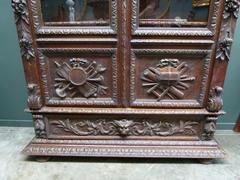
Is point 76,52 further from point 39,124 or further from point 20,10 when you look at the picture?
point 39,124

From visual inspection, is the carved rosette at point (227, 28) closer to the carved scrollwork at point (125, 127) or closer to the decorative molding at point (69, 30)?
the carved scrollwork at point (125, 127)

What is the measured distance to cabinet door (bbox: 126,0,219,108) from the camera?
105cm

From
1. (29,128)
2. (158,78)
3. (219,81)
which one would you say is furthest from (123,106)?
(29,128)

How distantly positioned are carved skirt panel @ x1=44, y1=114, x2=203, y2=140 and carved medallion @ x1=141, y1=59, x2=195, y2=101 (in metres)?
0.15

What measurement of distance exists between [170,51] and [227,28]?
0.97ft

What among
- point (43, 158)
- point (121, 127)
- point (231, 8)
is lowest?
point (43, 158)

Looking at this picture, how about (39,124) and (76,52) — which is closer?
(76,52)

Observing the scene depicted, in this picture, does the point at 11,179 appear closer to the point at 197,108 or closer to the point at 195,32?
the point at 197,108

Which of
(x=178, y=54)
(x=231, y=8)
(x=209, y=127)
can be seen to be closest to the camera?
(x=231, y=8)

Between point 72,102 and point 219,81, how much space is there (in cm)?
83

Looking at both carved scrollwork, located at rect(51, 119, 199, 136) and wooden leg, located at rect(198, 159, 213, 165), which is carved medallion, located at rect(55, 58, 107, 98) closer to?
carved scrollwork, located at rect(51, 119, 199, 136)

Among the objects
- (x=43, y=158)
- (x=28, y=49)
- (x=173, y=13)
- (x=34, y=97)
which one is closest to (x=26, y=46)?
(x=28, y=49)

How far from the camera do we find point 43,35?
3.49 ft

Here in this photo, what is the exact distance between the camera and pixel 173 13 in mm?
1098
